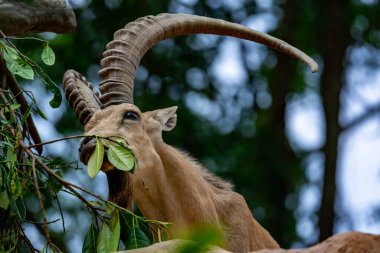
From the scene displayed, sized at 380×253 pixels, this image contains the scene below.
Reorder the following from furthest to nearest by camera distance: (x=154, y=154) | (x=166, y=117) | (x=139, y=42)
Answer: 1. (x=139, y=42)
2. (x=166, y=117)
3. (x=154, y=154)

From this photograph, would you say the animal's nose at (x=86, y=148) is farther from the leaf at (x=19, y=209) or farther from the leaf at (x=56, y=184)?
the leaf at (x=19, y=209)

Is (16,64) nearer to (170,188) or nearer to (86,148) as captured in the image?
(86,148)

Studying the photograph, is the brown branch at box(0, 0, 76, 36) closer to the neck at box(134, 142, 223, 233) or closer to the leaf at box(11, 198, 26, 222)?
the neck at box(134, 142, 223, 233)

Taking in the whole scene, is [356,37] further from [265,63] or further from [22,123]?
[22,123]

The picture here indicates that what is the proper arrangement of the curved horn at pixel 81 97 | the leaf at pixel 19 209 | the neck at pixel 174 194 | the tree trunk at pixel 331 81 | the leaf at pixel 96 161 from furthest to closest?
the tree trunk at pixel 331 81, the curved horn at pixel 81 97, the neck at pixel 174 194, the leaf at pixel 19 209, the leaf at pixel 96 161

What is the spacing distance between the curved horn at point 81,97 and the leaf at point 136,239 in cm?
196

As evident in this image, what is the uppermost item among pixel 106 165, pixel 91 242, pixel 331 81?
pixel 331 81

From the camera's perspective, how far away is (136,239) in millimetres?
8695

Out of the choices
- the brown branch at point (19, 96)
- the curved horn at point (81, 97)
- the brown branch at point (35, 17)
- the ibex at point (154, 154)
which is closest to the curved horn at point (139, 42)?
the ibex at point (154, 154)

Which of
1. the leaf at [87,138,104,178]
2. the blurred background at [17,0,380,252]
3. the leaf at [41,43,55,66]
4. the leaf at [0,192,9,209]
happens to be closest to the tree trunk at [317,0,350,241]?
the blurred background at [17,0,380,252]

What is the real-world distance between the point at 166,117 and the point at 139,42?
0.75 meters

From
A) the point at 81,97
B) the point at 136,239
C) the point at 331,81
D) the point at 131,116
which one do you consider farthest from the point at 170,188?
the point at 331,81

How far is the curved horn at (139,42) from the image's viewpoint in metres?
10.6

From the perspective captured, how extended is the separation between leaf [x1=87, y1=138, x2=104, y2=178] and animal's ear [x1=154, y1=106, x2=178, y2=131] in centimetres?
214
